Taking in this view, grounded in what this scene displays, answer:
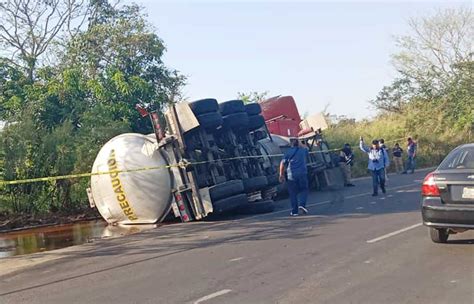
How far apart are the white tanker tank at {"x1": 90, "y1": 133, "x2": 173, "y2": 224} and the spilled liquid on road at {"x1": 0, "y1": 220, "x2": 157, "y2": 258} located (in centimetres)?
33

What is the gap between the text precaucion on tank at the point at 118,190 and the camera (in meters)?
13.2

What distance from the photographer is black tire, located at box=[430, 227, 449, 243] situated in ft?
28.6

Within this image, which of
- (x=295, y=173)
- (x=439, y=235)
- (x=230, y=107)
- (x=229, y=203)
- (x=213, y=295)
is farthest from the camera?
(x=230, y=107)

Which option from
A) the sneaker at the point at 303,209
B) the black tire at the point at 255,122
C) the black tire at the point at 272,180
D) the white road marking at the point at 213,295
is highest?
the black tire at the point at 255,122

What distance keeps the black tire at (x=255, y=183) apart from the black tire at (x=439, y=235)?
5.56 m

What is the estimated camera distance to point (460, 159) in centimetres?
877

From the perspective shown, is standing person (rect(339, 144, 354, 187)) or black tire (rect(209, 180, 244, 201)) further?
standing person (rect(339, 144, 354, 187))

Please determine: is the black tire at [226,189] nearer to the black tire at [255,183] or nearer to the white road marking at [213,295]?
the black tire at [255,183]

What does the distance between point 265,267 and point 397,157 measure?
2178 centimetres

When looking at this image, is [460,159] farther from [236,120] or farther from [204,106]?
[236,120]

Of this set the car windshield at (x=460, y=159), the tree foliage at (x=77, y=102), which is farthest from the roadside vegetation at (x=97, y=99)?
the car windshield at (x=460, y=159)

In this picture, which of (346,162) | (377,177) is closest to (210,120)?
(377,177)

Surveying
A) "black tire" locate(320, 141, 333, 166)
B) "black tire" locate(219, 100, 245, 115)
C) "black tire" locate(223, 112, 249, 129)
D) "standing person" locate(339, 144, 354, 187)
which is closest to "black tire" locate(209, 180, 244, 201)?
"black tire" locate(223, 112, 249, 129)

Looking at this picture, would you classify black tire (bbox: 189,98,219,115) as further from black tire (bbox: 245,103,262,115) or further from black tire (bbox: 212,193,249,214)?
black tire (bbox: 245,103,262,115)
